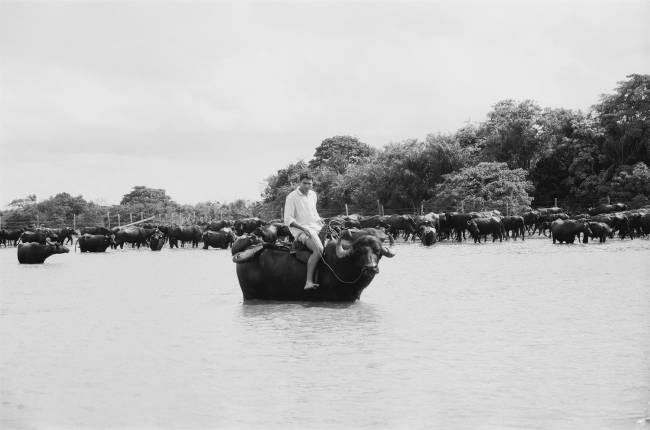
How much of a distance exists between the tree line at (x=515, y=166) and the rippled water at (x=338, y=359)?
120 ft

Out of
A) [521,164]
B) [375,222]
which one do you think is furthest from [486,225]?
[521,164]

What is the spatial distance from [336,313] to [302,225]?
1.55 meters

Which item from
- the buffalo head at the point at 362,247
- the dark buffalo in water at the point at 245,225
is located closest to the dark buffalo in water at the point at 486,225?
the dark buffalo in water at the point at 245,225

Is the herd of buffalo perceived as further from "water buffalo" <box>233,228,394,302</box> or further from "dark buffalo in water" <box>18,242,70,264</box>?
"water buffalo" <box>233,228,394,302</box>

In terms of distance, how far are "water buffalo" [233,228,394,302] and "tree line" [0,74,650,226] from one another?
3629 cm

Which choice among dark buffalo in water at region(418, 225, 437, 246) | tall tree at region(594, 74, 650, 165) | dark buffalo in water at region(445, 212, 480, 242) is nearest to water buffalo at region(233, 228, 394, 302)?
dark buffalo in water at region(418, 225, 437, 246)

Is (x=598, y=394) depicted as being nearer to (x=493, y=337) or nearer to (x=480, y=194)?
(x=493, y=337)

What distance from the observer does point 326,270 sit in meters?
11.3

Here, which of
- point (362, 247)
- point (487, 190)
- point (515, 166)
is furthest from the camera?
point (515, 166)

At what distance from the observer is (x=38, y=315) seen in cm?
1062

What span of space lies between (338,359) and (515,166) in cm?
5154

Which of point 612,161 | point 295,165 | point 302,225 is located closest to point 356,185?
point 295,165

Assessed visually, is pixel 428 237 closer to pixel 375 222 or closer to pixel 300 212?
pixel 375 222

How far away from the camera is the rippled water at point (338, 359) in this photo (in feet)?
17.0
